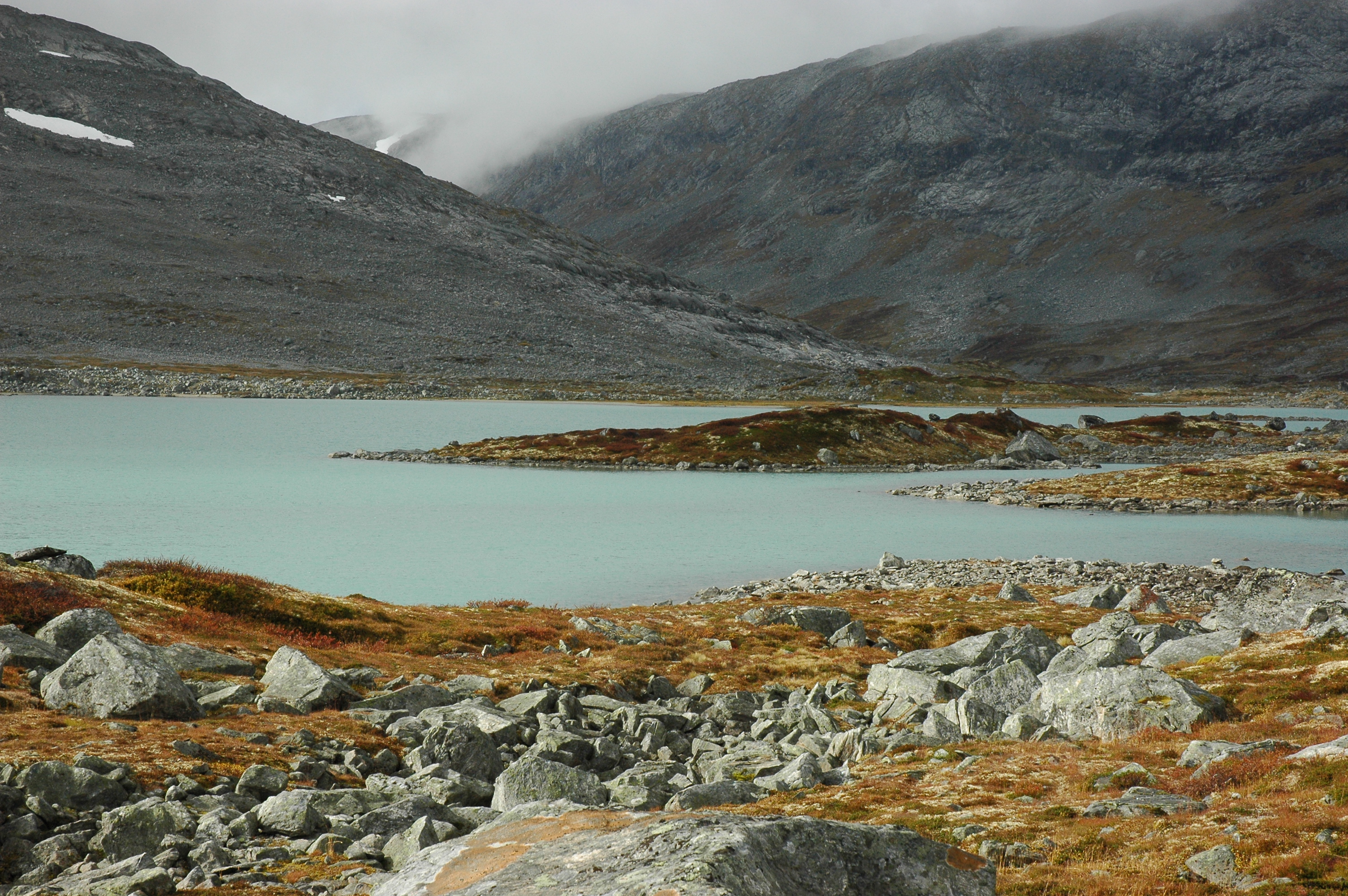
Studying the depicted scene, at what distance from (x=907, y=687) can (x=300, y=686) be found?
14.4 metres

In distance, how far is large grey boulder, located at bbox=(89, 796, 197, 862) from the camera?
11180 mm

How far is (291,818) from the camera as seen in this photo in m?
12.0

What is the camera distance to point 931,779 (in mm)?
14656

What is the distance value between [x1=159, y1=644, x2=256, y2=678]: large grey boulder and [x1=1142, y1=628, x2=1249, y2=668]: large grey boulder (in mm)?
22456

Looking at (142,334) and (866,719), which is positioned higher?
(142,334)

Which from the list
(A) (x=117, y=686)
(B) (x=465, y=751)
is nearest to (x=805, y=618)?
(B) (x=465, y=751)

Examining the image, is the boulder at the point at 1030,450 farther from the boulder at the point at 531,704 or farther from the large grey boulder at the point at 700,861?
the large grey boulder at the point at 700,861

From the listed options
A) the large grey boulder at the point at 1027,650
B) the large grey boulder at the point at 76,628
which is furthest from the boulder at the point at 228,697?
the large grey boulder at the point at 1027,650

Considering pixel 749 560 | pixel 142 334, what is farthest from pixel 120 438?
pixel 142 334

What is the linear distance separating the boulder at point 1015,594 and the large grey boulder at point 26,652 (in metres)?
34.1

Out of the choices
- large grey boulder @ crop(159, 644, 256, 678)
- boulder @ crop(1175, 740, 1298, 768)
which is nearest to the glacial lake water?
large grey boulder @ crop(159, 644, 256, 678)

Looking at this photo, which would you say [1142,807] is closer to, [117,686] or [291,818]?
[291,818]

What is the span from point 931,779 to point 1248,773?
14.8 feet

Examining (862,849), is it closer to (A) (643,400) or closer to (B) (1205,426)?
(B) (1205,426)
